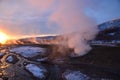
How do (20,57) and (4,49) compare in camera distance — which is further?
(4,49)

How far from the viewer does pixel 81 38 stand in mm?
23375

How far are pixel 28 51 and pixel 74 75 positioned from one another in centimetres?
686

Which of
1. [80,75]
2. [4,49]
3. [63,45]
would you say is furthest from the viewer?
[4,49]

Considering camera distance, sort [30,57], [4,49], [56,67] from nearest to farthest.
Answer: [56,67], [30,57], [4,49]

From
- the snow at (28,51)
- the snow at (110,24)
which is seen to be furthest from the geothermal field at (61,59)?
the snow at (110,24)

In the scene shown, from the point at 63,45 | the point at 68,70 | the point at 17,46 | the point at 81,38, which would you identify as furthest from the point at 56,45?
the point at 68,70

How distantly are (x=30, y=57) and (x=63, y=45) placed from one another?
3263 millimetres

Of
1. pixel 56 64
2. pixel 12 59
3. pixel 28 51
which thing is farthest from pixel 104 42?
pixel 12 59

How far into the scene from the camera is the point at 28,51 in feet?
77.4

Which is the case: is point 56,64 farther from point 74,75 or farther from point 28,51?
point 28,51

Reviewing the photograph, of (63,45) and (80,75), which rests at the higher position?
(63,45)

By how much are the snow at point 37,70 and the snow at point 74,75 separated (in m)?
1.58

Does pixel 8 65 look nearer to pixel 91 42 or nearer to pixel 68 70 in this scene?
pixel 68 70

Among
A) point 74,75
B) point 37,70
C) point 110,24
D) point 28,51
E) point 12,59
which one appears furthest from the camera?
point 110,24
